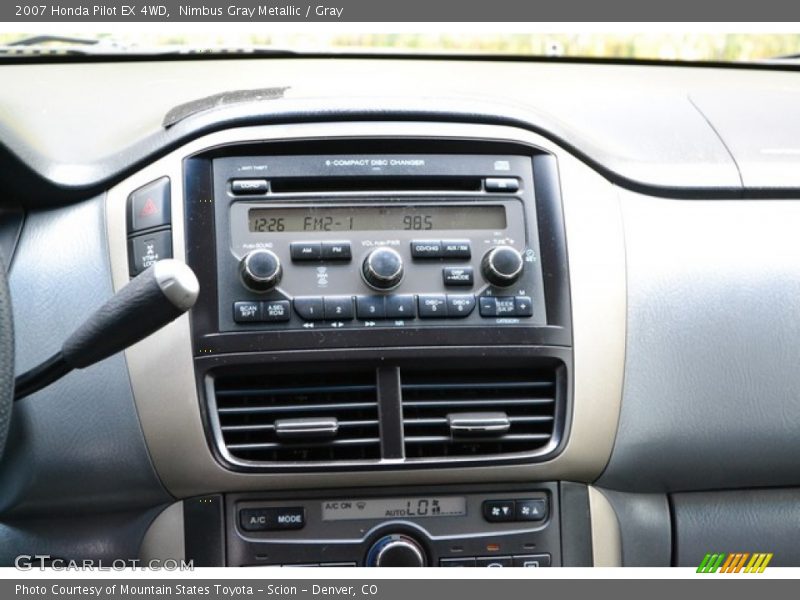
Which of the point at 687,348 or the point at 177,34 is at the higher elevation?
the point at 177,34

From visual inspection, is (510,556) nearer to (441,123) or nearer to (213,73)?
(441,123)

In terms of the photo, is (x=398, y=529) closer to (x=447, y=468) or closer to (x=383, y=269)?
(x=447, y=468)

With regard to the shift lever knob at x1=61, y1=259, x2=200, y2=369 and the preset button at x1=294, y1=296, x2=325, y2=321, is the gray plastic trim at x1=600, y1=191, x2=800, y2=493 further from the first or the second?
the shift lever knob at x1=61, y1=259, x2=200, y2=369

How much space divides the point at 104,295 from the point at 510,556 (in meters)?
0.92

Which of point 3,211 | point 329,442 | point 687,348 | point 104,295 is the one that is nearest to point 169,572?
point 329,442

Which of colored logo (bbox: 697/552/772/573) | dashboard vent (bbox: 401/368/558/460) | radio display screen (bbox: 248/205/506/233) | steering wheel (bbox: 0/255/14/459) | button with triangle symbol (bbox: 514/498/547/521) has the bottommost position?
colored logo (bbox: 697/552/772/573)

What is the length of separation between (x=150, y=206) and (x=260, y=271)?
0.26 m

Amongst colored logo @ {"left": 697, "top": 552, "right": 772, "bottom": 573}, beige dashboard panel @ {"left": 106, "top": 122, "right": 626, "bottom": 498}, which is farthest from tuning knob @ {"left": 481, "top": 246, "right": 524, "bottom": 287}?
colored logo @ {"left": 697, "top": 552, "right": 772, "bottom": 573}

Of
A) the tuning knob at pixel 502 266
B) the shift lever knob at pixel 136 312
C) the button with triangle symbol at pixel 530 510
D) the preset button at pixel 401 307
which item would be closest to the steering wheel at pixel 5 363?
the shift lever knob at pixel 136 312

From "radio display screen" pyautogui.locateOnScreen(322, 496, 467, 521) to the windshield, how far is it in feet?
3.28

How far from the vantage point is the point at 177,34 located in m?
2.07

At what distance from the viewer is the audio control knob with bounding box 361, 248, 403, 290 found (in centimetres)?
168

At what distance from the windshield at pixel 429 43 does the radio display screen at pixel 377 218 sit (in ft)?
1.61

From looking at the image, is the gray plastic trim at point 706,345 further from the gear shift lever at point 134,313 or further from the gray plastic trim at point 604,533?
the gear shift lever at point 134,313
